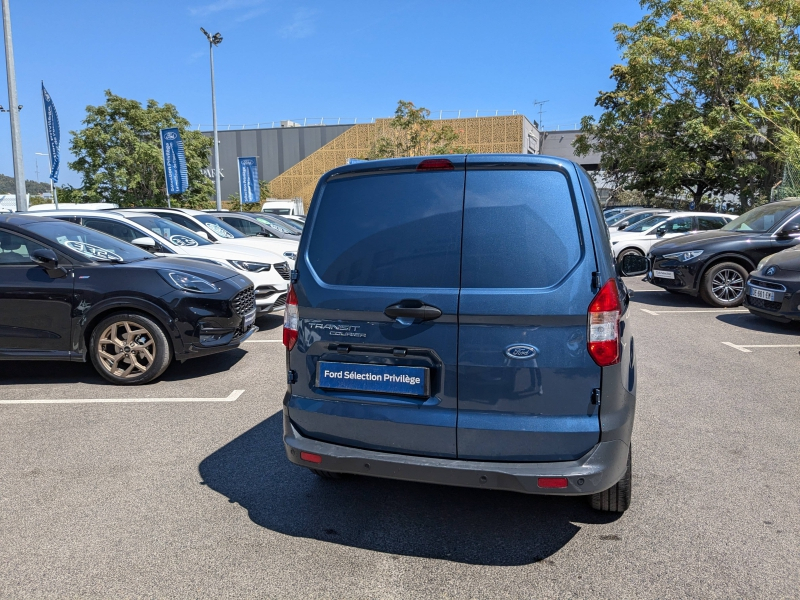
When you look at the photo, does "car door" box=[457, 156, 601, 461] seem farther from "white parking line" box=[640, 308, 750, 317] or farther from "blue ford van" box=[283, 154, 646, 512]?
"white parking line" box=[640, 308, 750, 317]

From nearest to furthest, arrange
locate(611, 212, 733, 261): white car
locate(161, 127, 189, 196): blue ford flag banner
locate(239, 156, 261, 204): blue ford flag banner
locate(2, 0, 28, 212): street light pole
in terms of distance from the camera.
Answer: locate(2, 0, 28, 212): street light pole < locate(611, 212, 733, 261): white car < locate(161, 127, 189, 196): blue ford flag banner < locate(239, 156, 261, 204): blue ford flag banner

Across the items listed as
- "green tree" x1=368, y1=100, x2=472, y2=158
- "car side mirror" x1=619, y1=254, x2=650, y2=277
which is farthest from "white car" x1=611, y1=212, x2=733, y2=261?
"green tree" x1=368, y1=100, x2=472, y2=158

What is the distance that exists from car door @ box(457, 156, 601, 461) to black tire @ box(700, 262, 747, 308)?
346 inches

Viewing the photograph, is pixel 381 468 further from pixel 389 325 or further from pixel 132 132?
pixel 132 132

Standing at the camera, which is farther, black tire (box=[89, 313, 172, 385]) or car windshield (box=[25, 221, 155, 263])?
car windshield (box=[25, 221, 155, 263])

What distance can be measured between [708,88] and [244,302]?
23.2 metres

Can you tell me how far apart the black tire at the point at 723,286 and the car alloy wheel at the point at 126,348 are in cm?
881

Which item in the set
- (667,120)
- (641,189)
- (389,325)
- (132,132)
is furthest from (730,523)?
(132,132)

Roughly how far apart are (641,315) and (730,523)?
23.4 feet

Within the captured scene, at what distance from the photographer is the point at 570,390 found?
281cm

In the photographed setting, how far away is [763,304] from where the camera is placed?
858cm

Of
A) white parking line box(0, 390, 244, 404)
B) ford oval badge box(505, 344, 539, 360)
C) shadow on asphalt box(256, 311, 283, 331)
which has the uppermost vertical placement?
ford oval badge box(505, 344, 539, 360)

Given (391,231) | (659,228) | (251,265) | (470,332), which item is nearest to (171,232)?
(251,265)

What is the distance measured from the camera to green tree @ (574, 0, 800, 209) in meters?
21.8
